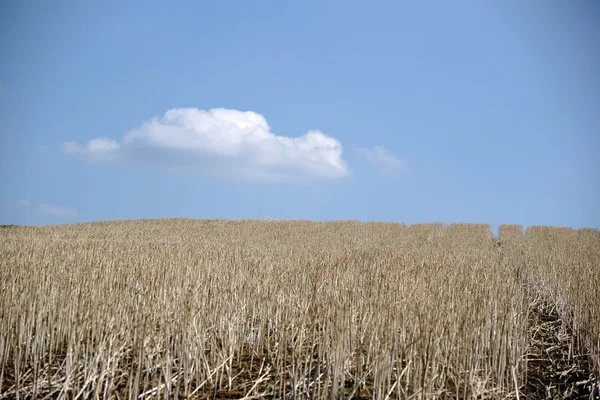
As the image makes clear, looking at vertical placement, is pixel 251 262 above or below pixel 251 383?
above

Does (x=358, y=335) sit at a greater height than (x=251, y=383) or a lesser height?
greater

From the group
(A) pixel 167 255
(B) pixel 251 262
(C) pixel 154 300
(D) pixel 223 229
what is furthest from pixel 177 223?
(C) pixel 154 300

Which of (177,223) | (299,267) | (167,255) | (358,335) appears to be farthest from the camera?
(177,223)

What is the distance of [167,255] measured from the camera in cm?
806

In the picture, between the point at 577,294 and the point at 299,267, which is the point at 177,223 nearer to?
the point at 299,267

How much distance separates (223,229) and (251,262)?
488 inches

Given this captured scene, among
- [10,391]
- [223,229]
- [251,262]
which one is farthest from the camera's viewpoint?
[223,229]

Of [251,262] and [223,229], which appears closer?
[251,262]

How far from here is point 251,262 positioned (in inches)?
280

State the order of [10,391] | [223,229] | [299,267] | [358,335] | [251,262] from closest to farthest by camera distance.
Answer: [10,391], [358,335], [299,267], [251,262], [223,229]

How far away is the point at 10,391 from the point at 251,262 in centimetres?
424

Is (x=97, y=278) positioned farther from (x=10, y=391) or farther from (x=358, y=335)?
(x=358, y=335)

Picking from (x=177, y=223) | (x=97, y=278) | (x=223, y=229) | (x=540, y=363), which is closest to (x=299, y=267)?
(x=97, y=278)

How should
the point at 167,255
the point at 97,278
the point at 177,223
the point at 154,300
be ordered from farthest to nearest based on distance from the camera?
1. the point at 177,223
2. the point at 167,255
3. the point at 97,278
4. the point at 154,300
